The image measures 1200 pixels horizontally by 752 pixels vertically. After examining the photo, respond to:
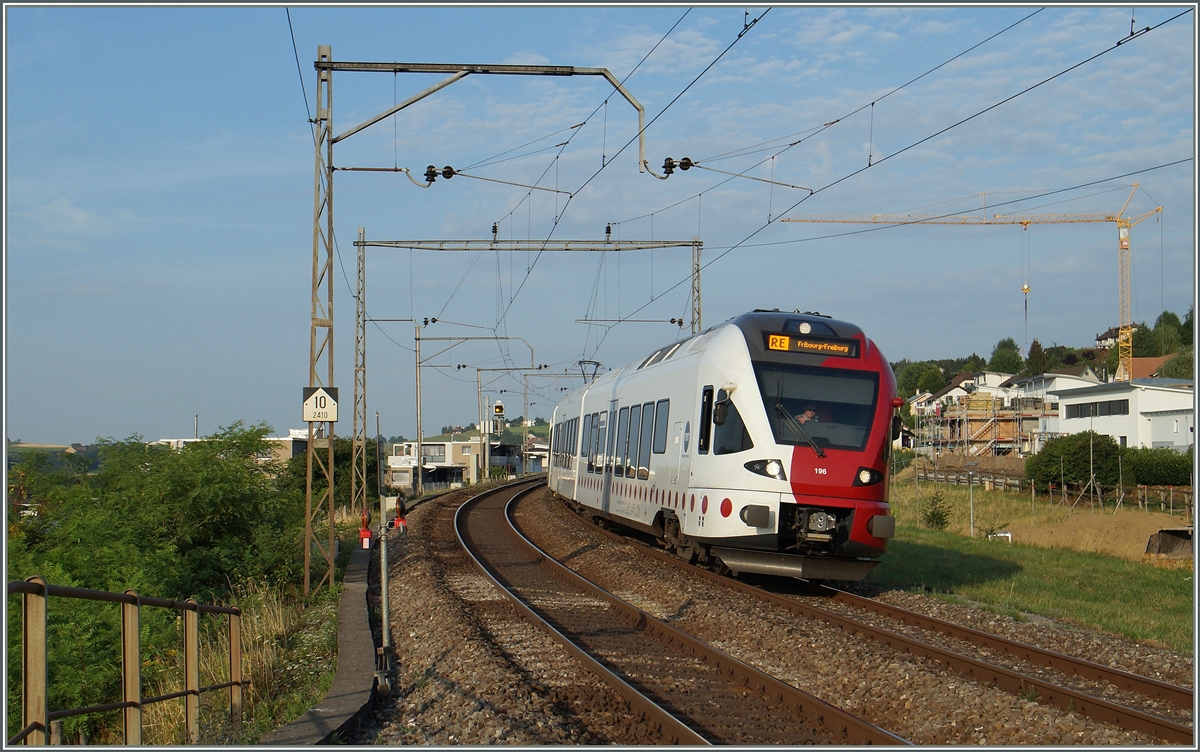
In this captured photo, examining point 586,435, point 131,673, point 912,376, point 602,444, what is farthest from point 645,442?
point 912,376

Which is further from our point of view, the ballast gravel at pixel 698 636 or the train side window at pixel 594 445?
the train side window at pixel 594 445

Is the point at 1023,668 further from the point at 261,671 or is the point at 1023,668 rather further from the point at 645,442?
the point at 645,442

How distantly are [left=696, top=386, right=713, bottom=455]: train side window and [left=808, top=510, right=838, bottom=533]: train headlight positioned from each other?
5.87 feet

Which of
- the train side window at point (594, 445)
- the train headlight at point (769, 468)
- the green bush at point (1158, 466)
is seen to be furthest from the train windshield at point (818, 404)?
the green bush at point (1158, 466)

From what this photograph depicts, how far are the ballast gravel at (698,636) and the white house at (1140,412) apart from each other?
4501 centimetres

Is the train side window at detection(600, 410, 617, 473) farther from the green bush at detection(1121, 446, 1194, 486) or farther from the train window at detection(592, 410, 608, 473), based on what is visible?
the green bush at detection(1121, 446, 1194, 486)

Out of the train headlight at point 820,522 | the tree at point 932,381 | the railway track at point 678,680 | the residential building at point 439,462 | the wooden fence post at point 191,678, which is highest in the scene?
the tree at point 932,381

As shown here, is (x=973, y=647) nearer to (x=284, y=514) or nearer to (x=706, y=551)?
(x=706, y=551)

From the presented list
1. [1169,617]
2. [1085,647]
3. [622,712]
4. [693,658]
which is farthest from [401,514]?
[1169,617]

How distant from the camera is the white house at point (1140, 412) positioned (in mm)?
51400

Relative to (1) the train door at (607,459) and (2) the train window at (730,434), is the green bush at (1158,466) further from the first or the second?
(2) the train window at (730,434)

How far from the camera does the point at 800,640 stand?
10.4m

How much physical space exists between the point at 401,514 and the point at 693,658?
12.0 feet

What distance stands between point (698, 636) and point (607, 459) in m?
10.5
